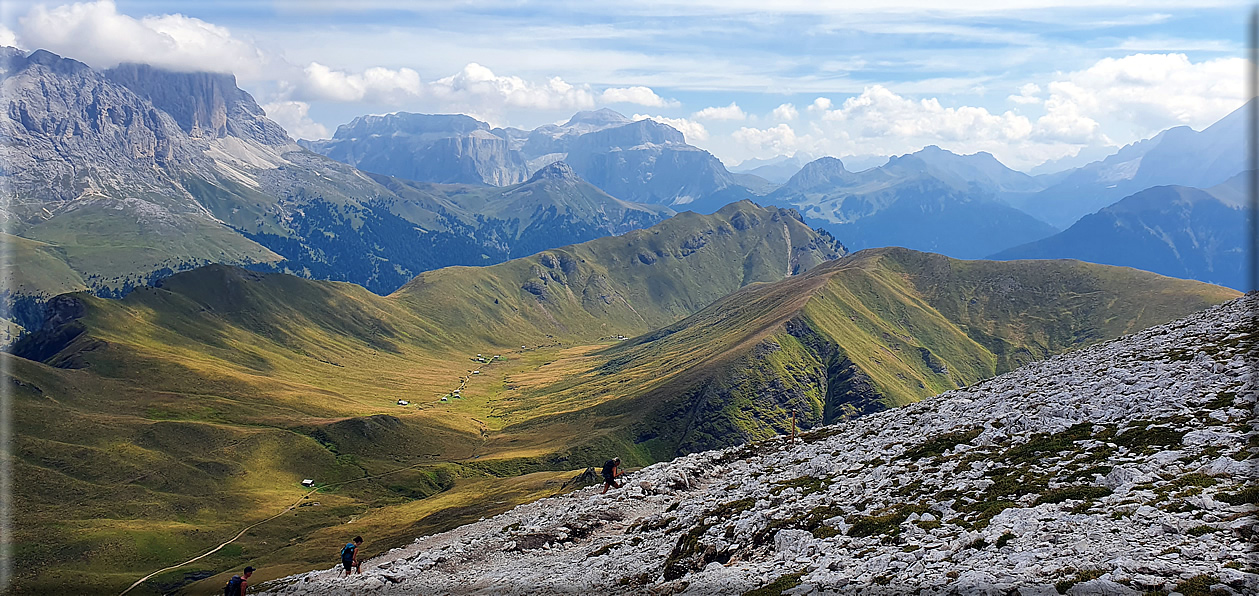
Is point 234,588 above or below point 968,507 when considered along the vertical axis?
below

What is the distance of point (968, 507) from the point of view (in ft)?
116

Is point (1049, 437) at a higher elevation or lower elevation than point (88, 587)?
higher

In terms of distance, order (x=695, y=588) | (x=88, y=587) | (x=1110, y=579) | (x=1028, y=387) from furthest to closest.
Answer: (x=88, y=587), (x=1028, y=387), (x=695, y=588), (x=1110, y=579)

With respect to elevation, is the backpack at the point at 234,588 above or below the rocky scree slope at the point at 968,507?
below

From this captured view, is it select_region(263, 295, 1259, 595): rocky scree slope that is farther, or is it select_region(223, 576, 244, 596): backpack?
select_region(223, 576, 244, 596): backpack

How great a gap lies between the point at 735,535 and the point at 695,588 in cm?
729

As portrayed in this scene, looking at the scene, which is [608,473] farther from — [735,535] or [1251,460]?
[1251,460]

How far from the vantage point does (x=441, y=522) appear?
151750 millimetres

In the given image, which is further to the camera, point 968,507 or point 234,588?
point 234,588

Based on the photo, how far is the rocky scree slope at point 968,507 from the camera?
26.5 m

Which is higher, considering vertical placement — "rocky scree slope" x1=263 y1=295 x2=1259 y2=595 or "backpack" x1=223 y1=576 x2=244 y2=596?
"rocky scree slope" x1=263 y1=295 x2=1259 y2=595

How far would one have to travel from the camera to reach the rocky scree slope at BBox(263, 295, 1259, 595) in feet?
87.0

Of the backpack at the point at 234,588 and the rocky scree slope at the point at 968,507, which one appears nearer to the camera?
the rocky scree slope at the point at 968,507

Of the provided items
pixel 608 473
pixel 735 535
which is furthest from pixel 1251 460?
pixel 608 473
